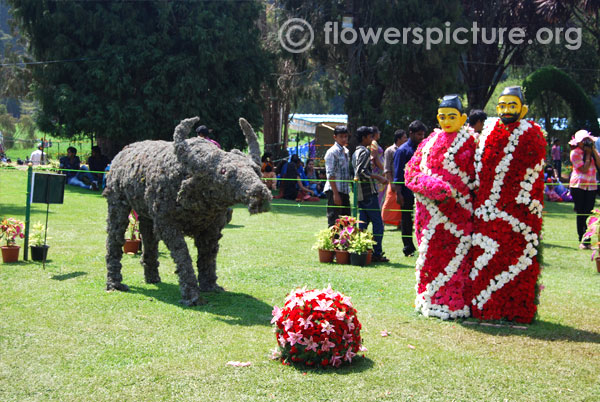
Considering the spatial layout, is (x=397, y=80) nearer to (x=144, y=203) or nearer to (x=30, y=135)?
(x=144, y=203)

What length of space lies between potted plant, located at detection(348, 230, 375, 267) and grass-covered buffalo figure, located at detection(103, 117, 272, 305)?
2.95 m

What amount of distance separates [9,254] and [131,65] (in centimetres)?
1465

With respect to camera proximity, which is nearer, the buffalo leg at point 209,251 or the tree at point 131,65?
the buffalo leg at point 209,251

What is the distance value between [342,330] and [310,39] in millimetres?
22541

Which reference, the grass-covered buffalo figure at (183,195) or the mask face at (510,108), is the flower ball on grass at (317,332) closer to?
the grass-covered buffalo figure at (183,195)

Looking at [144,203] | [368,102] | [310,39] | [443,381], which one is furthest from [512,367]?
[310,39]

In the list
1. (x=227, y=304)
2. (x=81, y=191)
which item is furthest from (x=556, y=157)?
(x=227, y=304)

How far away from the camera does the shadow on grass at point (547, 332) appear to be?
22.8 ft

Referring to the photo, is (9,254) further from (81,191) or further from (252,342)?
(81,191)

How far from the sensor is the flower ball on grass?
5.70 meters

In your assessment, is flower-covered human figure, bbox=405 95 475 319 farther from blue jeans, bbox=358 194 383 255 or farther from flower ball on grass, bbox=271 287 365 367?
blue jeans, bbox=358 194 383 255

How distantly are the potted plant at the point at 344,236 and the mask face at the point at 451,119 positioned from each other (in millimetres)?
3791

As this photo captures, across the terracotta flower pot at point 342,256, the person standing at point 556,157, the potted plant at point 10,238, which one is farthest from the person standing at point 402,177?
the person standing at point 556,157

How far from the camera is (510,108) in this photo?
24.1 ft
